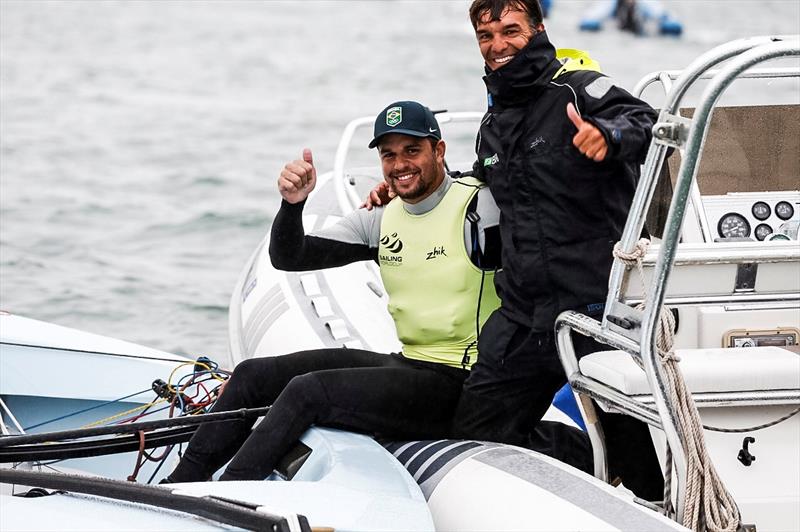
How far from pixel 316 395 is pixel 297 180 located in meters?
0.51

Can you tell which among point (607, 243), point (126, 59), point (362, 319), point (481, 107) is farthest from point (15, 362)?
point (126, 59)

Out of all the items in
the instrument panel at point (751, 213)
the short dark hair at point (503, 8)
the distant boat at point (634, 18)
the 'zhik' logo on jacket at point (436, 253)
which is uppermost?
the distant boat at point (634, 18)

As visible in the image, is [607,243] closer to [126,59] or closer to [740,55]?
[740,55]

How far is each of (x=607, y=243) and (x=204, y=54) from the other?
14903mm

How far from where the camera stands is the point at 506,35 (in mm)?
2695

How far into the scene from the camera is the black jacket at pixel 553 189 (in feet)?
8.64

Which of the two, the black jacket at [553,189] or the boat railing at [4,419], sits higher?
the black jacket at [553,189]

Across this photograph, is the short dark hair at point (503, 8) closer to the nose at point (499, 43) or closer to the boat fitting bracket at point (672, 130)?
the nose at point (499, 43)

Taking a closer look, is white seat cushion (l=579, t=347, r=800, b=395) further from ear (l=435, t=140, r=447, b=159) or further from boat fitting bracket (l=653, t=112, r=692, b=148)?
ear (l=435, t=140, r=447, b=159)

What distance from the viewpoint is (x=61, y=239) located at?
28.2 ft

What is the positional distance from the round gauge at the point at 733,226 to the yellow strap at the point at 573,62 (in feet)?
2.82

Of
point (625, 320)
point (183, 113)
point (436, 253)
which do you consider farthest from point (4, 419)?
point (183, 113)

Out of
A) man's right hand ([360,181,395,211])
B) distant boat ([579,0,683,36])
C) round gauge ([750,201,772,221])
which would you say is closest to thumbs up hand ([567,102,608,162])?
man's right hand ([360,181,395,211])

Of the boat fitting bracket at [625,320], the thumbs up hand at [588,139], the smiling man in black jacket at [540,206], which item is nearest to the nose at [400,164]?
the smiling man in black jacket at [540,206]
